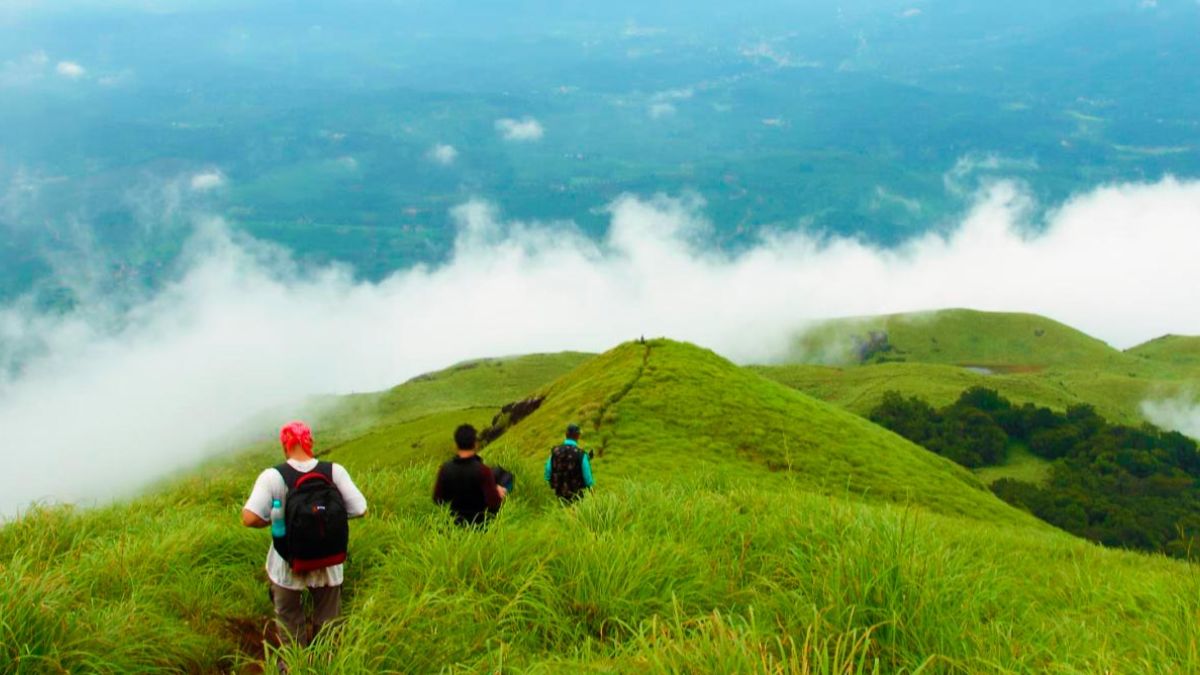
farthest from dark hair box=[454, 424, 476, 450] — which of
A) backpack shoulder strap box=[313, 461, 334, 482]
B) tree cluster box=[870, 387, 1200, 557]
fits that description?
tree cluster box=[870, 387, 1200, 557]

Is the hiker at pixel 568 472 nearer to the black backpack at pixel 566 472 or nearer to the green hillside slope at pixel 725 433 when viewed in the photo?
the black backpack at pixel 566 472

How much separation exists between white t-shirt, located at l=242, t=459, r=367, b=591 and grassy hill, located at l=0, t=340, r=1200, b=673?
0.44m

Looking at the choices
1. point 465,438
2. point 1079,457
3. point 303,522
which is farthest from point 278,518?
point 1079,457

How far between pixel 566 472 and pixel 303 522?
652 centimetres

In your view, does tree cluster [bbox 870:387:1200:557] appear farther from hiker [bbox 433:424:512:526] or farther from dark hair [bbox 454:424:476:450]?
dark hair [bbox 454:424:476:450]

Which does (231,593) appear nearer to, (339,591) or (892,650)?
(339,591)

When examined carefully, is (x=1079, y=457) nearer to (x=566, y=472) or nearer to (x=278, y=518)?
(x=566, y=472)

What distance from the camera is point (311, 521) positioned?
303 inches

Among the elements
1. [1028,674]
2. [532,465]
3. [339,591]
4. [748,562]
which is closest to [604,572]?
[748,562]

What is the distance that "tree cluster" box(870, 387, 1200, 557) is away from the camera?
84.4 m

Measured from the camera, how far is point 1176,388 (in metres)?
178

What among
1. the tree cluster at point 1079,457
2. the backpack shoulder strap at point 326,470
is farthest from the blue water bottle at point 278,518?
the tree cluster at point 1079,457

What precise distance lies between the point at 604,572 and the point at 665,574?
2.23ft

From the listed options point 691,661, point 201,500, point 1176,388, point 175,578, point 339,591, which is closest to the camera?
point 691,661
